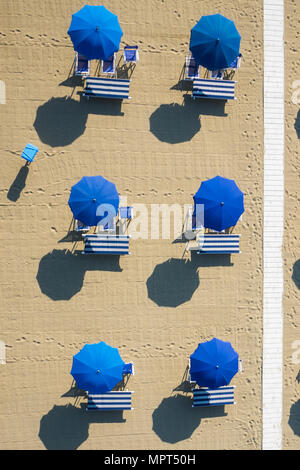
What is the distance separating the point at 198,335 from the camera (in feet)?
56.3

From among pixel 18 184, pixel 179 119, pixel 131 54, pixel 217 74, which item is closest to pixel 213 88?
pixel 217 74

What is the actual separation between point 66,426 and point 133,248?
20.2 ft

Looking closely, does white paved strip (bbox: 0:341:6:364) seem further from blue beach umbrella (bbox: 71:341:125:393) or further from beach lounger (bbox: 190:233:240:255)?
beach lounger (bbox: 190:233:240:255)

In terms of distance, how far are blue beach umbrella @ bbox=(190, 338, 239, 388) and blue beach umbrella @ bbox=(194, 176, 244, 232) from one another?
12.3 feet

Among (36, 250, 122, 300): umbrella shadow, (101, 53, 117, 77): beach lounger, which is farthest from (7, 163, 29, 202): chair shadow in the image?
(101, 53, 117, 77): beach lounger

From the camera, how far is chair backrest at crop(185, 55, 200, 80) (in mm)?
16875

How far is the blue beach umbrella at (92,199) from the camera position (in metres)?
15.4

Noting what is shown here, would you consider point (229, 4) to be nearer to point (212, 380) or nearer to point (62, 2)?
point (62, 2)

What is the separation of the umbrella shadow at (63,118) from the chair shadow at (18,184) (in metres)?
1.12

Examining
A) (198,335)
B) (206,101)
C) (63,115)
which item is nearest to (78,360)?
(198,335)

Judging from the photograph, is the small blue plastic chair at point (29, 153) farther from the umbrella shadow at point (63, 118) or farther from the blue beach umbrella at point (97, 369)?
the blue beach umbrella at point (97, 369)

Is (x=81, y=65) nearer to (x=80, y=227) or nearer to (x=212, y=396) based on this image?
(x=80, y=227)

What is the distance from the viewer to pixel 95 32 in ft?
49.8

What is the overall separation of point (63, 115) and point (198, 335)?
848 centimetres
